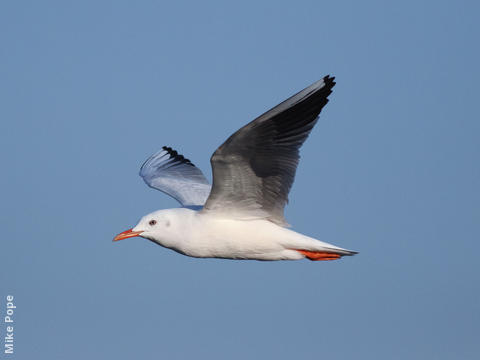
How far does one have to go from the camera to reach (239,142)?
9.62 m

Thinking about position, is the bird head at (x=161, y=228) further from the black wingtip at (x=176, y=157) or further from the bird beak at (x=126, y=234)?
the black wingtip at (x=176, y=157)

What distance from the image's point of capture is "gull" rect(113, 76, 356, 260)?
31.8 ft

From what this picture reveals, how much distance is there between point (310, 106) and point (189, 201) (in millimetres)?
4235

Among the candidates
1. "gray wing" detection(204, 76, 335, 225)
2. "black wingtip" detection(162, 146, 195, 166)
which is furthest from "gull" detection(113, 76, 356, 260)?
"black wingtip" detection(162, 146, 195, 166)

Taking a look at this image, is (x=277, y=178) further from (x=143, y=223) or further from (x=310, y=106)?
(x=143, y=223)

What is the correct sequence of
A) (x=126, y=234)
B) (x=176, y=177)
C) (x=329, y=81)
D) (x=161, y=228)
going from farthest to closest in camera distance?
(x=176, y=177) → (x=126, y=234) → (x=161, y=228) → (x=329, y=81)

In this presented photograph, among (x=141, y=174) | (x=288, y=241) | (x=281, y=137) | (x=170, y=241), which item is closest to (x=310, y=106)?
(x=281, y=137)

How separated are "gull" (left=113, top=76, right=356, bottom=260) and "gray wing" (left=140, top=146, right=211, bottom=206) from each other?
2.17 meters

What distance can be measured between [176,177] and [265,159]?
16.6ft

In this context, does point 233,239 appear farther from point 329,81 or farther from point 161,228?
Result: point 329,81

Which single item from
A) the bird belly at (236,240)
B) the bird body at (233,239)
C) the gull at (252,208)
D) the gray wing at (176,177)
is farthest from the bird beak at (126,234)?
the gray wing at (176,177)

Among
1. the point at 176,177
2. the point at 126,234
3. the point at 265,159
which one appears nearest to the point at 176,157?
the point at 176,177

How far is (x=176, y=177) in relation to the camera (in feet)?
48.8

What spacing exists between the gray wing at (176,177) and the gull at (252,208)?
2.17 m
